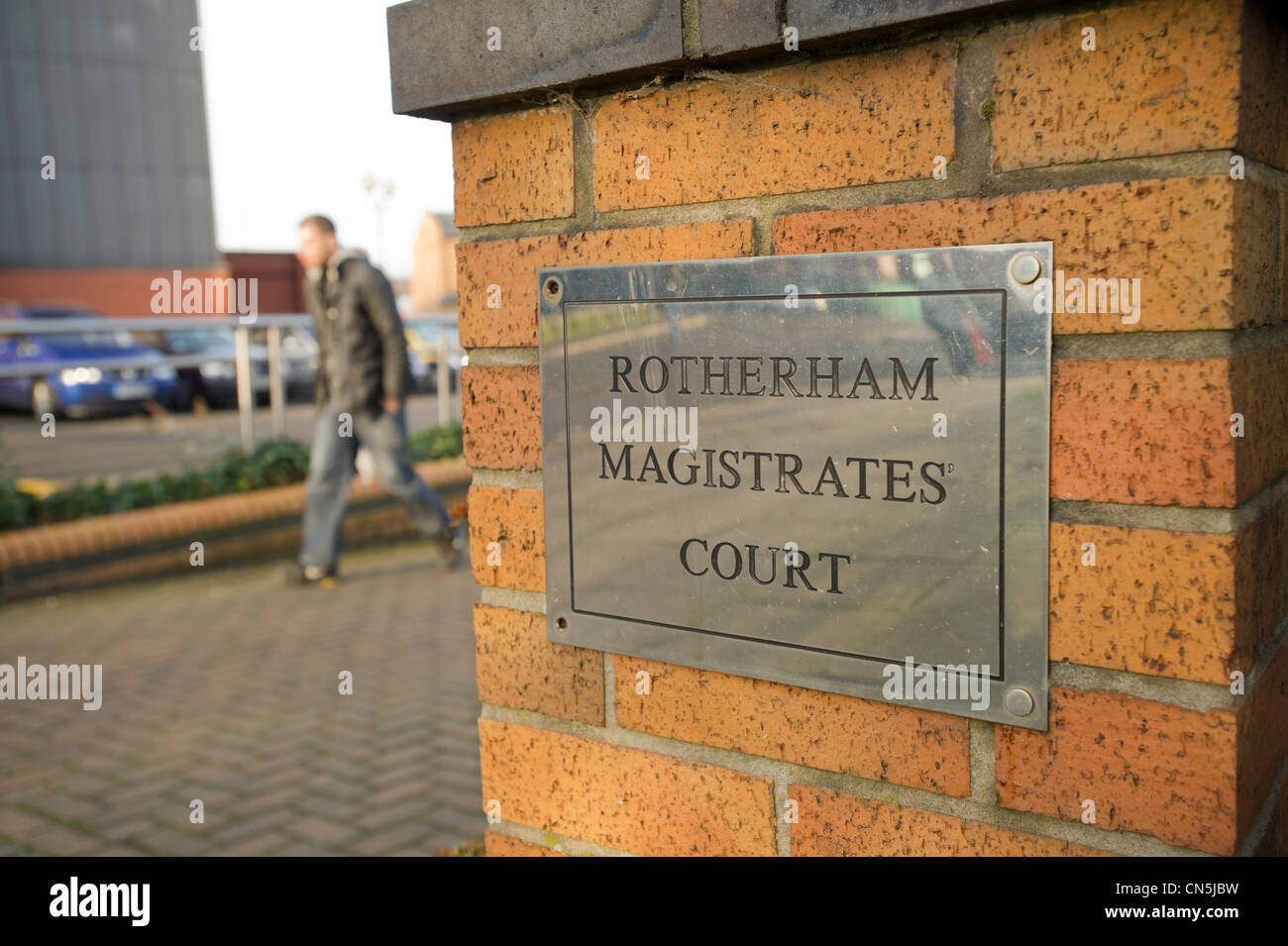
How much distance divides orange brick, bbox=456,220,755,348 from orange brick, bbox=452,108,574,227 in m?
0.04

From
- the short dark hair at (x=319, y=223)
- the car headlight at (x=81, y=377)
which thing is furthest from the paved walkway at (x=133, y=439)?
the short dark hair at (x=319, y=223)

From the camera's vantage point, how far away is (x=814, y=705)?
1425 millimetres

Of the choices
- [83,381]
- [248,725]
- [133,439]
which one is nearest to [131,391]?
[83,381]

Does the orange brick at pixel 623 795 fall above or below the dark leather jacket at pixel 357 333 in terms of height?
below

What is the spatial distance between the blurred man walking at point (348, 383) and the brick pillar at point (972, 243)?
16.4ft

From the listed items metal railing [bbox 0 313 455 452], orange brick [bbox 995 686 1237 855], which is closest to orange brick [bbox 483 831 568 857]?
orange brick [bbox 995 686 1237 855]

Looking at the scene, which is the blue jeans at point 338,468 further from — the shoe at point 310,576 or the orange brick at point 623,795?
the orange brick at point 623,795

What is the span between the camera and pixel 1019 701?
1266mm

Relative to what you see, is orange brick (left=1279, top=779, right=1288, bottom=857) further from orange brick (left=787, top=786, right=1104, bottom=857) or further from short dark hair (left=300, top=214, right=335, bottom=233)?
short dark hair (left=300, top=214, right=335, bottom=233)

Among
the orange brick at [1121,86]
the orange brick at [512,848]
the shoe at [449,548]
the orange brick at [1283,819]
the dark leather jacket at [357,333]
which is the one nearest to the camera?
the orange brick at [1121,86]

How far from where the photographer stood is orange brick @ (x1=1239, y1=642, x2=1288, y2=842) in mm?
1206

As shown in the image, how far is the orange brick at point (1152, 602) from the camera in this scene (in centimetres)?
117
